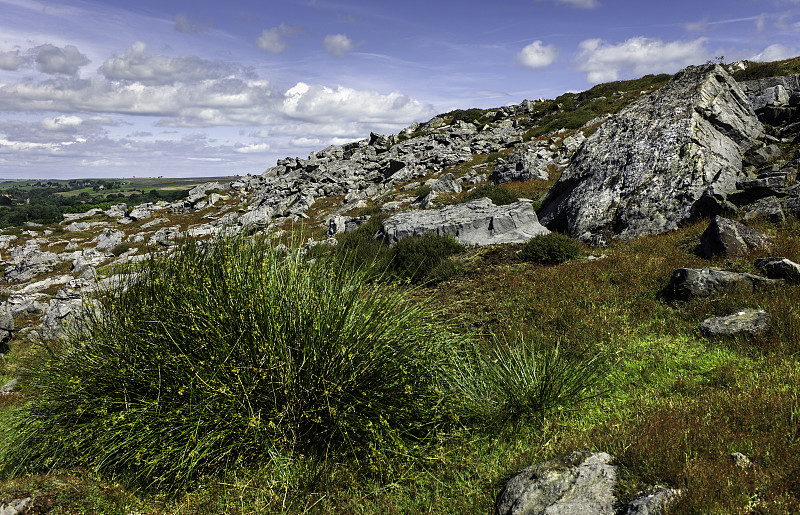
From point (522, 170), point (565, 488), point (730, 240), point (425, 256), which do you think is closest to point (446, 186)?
point (522, 170)

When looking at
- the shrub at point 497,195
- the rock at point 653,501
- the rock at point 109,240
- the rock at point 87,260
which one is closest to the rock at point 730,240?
the rock at point 653,501

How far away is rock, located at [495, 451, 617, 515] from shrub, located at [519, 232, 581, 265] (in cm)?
746

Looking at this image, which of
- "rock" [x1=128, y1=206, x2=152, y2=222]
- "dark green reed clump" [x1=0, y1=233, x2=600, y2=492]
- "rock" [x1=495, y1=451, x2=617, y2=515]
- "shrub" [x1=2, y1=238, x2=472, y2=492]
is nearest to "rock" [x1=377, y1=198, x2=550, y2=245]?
"dark green reed clump" [x1=0, y1=233, x2=600, y2=492]

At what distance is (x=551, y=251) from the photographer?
10984 millimetres

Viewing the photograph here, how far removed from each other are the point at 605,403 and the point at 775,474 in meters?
1.94

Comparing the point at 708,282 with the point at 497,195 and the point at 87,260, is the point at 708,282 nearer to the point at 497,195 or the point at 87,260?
the point at 497,195

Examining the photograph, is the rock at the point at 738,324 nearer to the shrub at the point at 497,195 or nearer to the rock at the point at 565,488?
the rock at the point at 565,488

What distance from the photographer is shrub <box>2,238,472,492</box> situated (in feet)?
15.1

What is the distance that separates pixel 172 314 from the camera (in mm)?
5051

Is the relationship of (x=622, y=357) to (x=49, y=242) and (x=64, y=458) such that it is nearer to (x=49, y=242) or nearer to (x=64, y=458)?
(x=64, y=458)

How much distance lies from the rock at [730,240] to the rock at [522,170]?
1478 cm

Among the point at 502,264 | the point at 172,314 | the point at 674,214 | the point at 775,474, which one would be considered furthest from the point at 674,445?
the point at 674,214

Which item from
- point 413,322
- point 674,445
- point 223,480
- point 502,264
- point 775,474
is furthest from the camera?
point 502,264

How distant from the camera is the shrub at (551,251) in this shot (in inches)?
427
